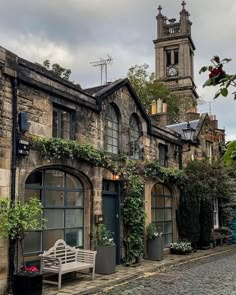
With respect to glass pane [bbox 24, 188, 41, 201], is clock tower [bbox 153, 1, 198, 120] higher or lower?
higher

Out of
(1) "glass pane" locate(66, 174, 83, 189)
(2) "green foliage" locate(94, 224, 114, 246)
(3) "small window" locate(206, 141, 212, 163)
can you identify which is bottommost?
(2) "green foliage" locate(94, 224, 114, 246)

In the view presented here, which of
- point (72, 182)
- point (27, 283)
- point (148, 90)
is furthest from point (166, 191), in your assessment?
point (148, 90)

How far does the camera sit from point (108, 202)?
42.8 ft

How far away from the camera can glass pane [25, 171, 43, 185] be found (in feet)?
32.3

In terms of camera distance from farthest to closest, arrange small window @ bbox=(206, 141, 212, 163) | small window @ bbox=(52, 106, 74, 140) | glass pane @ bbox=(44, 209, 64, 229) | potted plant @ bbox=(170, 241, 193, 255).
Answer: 1. small window @ bbox=(206, 141, 212, 163)
2. potted plant @ bbox=(170, 241, 193, 255)
3. small window @ bbox=(52, 106, 74, 140)
4. glass pane @ bbox=(44, 209, 64, 229)

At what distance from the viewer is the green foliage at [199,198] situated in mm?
17078

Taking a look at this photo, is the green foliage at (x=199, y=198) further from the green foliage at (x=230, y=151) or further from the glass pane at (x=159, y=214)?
the green foliage at (x=230, y=151)

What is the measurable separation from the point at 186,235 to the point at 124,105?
21.7 feet

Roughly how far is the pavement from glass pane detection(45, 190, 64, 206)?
197 cm

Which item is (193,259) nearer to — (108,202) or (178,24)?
(108,202)

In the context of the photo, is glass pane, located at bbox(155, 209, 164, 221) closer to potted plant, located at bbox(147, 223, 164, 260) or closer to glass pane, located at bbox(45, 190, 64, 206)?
potted plant, located at bbox(147, 223, 164, 260)

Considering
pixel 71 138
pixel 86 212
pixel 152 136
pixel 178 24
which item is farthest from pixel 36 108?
pixel 178 24

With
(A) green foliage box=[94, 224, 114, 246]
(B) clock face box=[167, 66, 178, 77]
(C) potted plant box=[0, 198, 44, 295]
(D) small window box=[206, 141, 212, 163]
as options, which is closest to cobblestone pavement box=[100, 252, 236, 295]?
(A) green foliage box=[94, 224, 114, 246]

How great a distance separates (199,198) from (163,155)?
2.76 m
